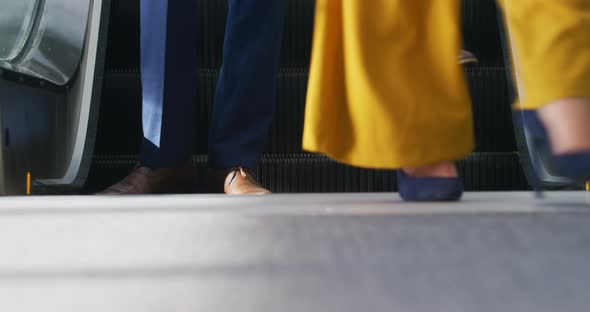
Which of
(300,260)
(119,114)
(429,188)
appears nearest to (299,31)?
(119,114)

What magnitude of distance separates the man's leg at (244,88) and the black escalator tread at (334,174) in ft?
1.38

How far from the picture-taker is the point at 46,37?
2.23 meters

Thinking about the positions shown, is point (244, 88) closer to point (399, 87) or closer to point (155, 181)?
point (155, 181)

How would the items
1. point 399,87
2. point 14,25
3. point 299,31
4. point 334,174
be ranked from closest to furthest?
1. point 399,87
2. point 14,25
3. point 334,174
4. point 299,31

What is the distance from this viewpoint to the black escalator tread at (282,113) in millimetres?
2293

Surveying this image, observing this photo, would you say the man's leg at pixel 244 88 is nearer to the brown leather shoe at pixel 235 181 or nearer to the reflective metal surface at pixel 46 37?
the brown leather shoe at pixel 235 181

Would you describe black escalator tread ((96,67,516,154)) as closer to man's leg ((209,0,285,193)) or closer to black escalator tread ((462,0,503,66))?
black escalator tread ((462,0,503,66))

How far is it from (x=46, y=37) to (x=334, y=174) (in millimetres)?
1106

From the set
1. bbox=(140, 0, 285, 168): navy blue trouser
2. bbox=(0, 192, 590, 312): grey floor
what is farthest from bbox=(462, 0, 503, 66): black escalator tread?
→ bbox=(0, 192, 590, 312): grey floor

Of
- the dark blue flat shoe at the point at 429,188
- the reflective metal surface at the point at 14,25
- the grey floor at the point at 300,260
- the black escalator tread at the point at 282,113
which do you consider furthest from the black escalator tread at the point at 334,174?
the grey floor at the point at 300,260

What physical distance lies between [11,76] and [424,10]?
132cm

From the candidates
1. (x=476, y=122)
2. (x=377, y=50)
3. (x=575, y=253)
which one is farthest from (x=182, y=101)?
(x=575, y=253)

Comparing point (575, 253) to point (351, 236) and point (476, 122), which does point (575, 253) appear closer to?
point (351, 236)

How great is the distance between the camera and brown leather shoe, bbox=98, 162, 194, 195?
1.71 metres
